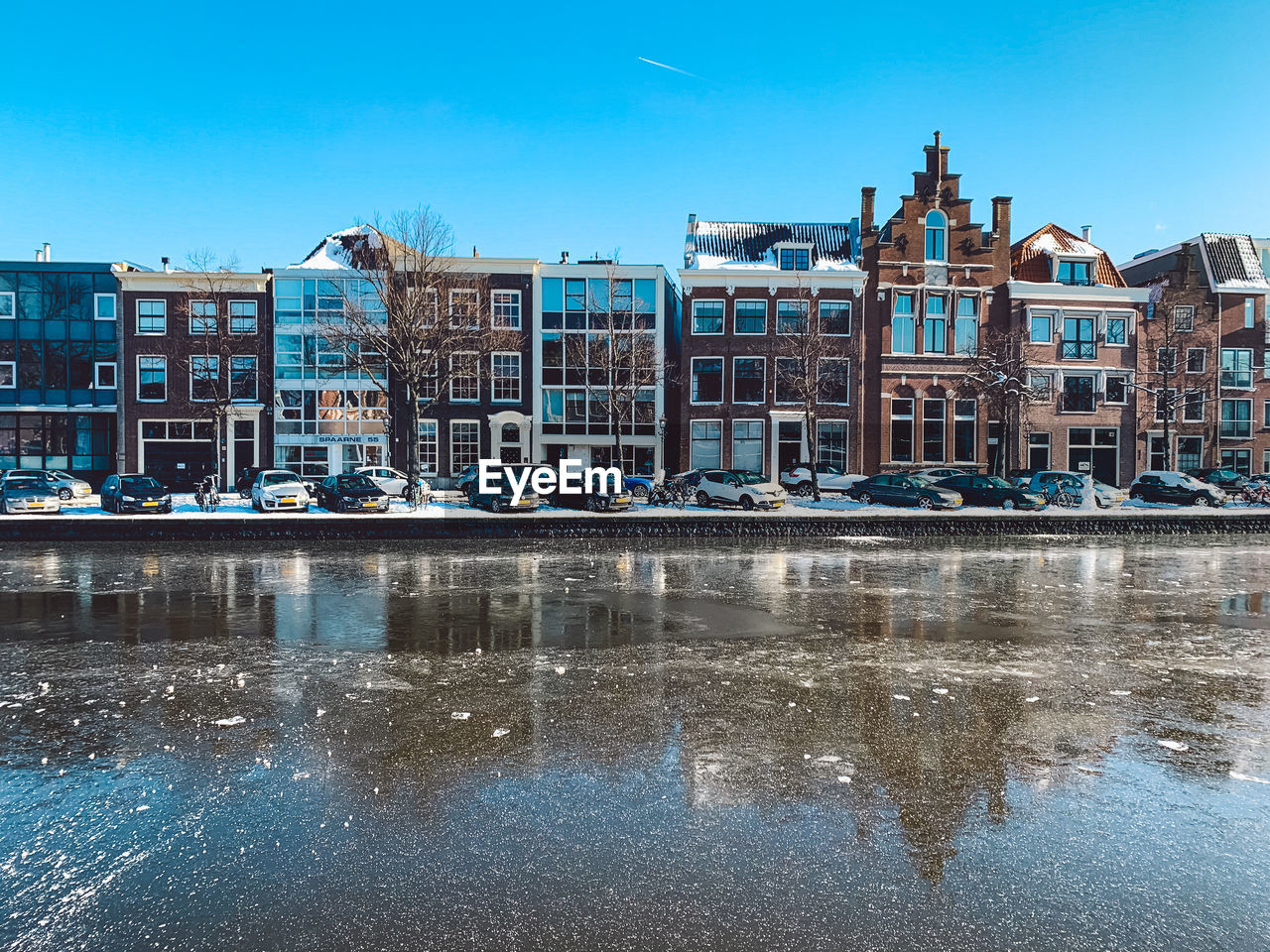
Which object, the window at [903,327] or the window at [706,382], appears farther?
the window at [903,327]

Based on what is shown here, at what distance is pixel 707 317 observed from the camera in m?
45.1

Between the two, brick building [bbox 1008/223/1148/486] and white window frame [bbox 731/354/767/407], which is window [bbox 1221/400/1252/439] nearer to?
brick building [bbox 1008/223/1148/486]

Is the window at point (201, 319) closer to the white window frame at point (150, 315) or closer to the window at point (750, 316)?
the white window frame at point (150, 315)

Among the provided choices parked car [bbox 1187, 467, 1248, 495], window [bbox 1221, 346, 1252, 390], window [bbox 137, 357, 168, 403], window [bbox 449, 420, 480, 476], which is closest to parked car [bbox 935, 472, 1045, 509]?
parked car [bbox 1187, 467, 1248, 495]

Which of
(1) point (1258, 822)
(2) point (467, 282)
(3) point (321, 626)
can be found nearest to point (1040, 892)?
(1) point (1258, 822)

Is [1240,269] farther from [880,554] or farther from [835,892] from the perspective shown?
[835,892]

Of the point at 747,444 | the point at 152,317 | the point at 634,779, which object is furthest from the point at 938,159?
the point at 634,779

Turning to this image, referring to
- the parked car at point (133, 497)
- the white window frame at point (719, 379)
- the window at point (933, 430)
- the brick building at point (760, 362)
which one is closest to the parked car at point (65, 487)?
the parked car at point (133, 497)

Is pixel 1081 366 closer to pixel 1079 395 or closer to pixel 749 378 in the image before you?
pixel 1079 395

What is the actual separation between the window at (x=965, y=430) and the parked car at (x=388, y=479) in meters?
29.6

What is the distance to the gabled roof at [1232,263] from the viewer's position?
4853 centimetres

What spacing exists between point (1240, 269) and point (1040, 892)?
2290 inches

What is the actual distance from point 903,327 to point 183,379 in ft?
131

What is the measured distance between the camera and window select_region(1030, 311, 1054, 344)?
45.9 m
